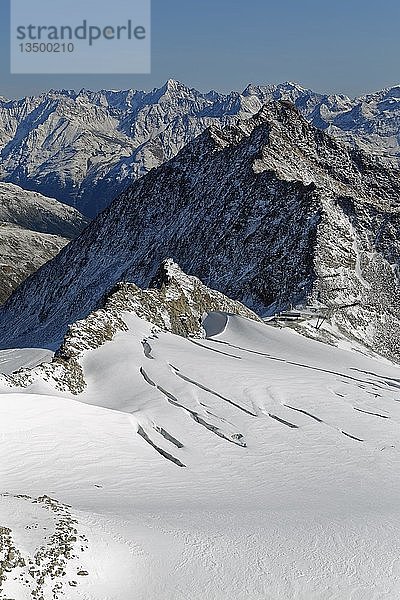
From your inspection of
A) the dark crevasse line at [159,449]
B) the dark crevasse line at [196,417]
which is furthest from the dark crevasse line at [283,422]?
the dark crevasse line at [159,449]

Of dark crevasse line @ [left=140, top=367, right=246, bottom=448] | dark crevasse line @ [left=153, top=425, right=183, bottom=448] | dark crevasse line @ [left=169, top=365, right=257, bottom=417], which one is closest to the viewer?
dark crevasse line @ [left=153, top=425, right=183, bottom=448]

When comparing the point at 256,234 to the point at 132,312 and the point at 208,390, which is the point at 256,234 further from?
the point at 208,390

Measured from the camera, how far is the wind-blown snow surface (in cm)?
1505

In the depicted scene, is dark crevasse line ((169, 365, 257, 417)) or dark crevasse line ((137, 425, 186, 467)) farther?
dark crevasse line ((169, 365, 257, 417))

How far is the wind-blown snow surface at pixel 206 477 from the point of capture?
49.4 ft

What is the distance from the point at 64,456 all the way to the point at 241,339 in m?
24.5

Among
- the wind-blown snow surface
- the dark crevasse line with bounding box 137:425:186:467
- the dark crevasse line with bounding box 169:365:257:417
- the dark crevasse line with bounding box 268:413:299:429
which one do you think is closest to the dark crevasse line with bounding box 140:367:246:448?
the wind-blown snow surface

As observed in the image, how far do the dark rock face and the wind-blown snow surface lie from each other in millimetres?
33154

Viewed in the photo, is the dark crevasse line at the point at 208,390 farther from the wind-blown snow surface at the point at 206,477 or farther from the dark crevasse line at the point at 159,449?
the dark crevasse line at the point at 159,449

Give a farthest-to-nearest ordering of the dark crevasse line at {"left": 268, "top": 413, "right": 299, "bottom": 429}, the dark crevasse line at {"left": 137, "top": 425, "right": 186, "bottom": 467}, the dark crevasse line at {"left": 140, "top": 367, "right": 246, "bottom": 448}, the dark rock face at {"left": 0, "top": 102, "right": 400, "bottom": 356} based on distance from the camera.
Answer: the dark rock face at {"left": 0, "top": 102, "right": 400, "bottom": 356} → the dark crevasse line at {"left": 268, "top": 413, "right": 299, "bottom": 429} → the dark crevasse line at {"left": 140, "top": 367, "right": 246, "bottom": 448} → the dark crevasse line at {"left": 137, "top": 425, "right": 186, "bottom": 467}

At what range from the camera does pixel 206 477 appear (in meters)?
22.1

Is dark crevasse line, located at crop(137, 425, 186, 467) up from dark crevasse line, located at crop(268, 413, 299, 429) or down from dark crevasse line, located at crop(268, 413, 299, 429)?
down

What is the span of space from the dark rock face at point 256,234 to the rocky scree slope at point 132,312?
17728 mm

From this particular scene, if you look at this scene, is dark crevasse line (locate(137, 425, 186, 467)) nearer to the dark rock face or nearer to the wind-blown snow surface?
the wind-blown snow surface
